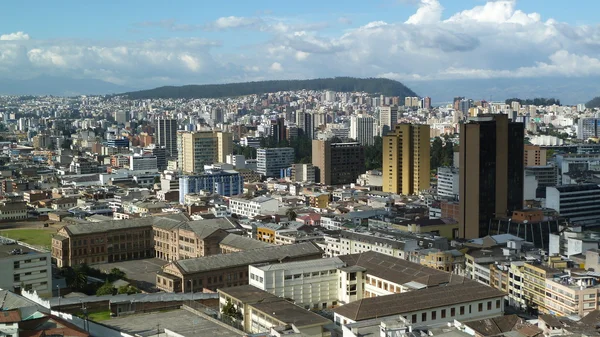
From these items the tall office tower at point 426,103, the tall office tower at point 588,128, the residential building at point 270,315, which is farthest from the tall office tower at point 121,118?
the residential building at point 270,315

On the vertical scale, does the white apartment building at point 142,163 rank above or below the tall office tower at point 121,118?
below

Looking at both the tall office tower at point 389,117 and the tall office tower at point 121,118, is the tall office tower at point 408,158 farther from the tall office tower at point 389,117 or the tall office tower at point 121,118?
the tall office tower at point 121,118

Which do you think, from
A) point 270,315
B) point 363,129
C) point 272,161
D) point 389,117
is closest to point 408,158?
point 272,161

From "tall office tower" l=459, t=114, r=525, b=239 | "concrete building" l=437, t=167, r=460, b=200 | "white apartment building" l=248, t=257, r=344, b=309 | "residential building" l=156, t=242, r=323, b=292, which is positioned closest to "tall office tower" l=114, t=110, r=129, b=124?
"concrete building" l=437, t=167, r=460, b=200

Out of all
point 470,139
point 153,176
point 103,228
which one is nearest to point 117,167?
point 153,176

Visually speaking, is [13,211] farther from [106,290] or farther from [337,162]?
[337,162]

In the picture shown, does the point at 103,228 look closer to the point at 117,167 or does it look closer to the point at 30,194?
the point at 30,194

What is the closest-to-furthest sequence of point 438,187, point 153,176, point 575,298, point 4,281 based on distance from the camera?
point 575,298 < point 4,281 < point 438,187 < point 153,176

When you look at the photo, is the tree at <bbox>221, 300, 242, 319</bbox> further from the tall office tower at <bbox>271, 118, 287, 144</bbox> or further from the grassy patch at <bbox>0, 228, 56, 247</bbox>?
the tall office tower at <bbox>271, 118, 287, 144</bbox>
